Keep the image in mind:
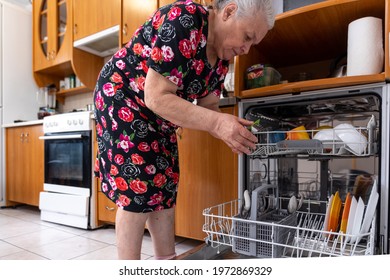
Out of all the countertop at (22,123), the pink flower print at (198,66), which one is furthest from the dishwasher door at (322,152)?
the countertop at (22,123)

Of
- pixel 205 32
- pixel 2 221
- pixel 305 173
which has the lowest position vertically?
pixel 2 221

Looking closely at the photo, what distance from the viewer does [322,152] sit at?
2.65 feet

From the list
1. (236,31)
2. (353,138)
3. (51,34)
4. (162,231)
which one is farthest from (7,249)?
(51,34)

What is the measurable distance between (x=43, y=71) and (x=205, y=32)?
259 centimetres

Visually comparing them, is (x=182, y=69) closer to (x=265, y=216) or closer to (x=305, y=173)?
(x=265, y=216)

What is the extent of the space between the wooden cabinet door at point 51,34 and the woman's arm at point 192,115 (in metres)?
2.06

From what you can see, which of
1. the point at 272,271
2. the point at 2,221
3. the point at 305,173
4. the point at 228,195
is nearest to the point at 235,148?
the point at 272,271

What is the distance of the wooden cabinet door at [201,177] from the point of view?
130cm

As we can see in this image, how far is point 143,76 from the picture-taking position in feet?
2.72

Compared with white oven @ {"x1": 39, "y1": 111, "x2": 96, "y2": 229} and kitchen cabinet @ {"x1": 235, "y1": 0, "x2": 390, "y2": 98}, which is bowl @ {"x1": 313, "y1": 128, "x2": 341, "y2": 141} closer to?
kitchen cabinet @ {"x1": 235, "y1": 0, "x2": 390, "y2": 98}

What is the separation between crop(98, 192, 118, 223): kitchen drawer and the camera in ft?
5.77

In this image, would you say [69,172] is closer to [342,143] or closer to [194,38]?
[194,38]

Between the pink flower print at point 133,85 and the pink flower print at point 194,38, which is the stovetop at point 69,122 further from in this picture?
the pink flower print at point 194,38

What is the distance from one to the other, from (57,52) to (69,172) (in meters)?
1.23
